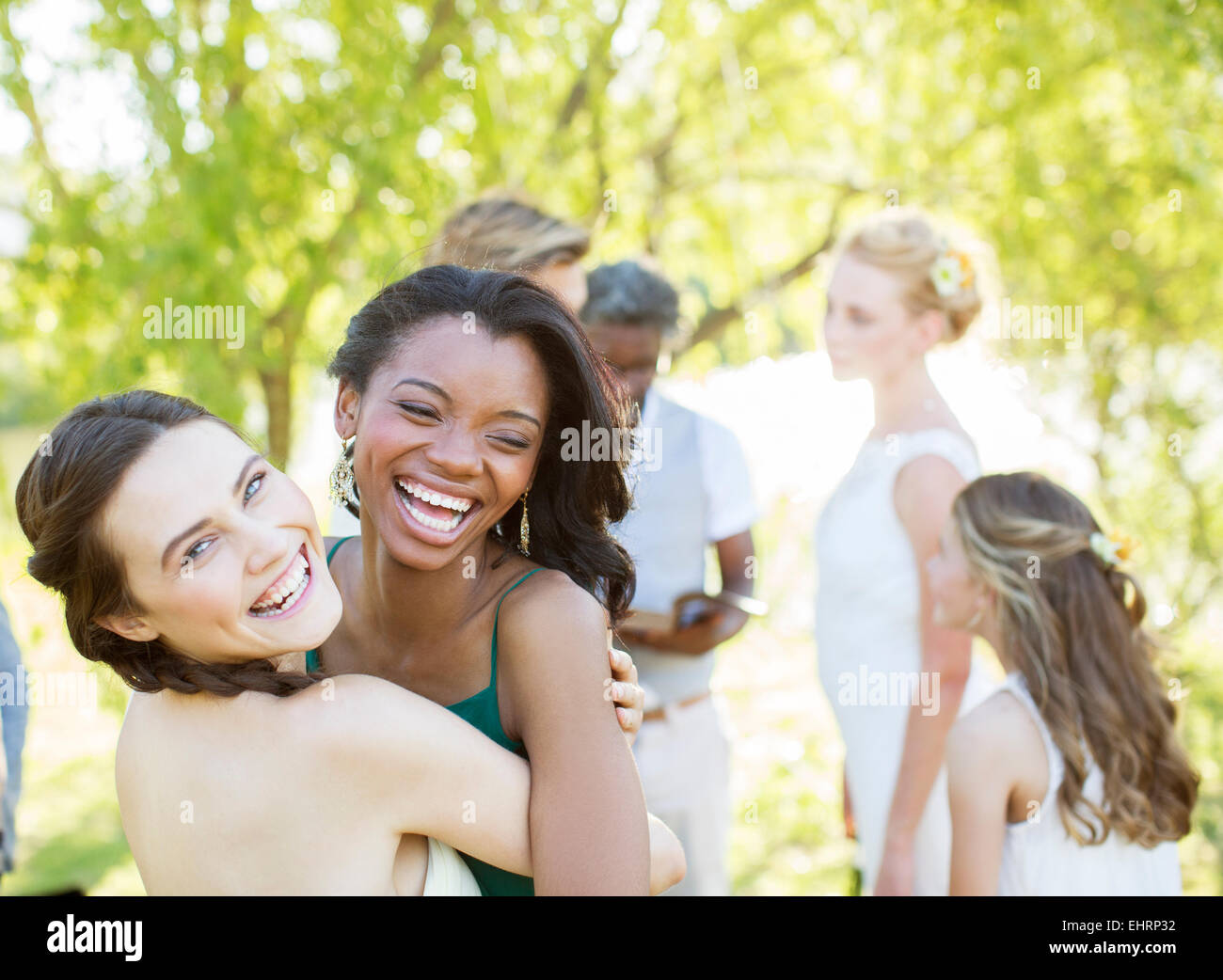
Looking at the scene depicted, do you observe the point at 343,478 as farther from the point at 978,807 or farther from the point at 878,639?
the point at 878,639

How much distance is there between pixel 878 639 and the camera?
8.72 ft

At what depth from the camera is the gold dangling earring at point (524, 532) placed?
1.71 metres

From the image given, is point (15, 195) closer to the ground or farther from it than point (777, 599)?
farther from it

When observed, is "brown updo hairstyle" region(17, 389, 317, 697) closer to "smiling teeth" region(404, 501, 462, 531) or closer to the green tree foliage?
"smiling teeth" region(404, 501, 462, 531)

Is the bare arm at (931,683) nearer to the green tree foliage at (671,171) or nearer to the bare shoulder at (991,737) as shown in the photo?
the bare shoulder at (991,737)

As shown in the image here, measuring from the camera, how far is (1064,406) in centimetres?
512

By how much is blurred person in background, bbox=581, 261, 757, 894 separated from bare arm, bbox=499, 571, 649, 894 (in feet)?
4.25

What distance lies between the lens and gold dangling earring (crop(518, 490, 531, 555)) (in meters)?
1.71

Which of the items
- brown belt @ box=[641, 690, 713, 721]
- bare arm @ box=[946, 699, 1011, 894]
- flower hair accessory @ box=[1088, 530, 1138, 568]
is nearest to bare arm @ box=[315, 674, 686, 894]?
bare arm @ box=[946, 699, 1011, 894]

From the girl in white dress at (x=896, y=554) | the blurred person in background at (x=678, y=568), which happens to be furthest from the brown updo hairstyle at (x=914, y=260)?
the blurred person in background at (x=678, y=568)
